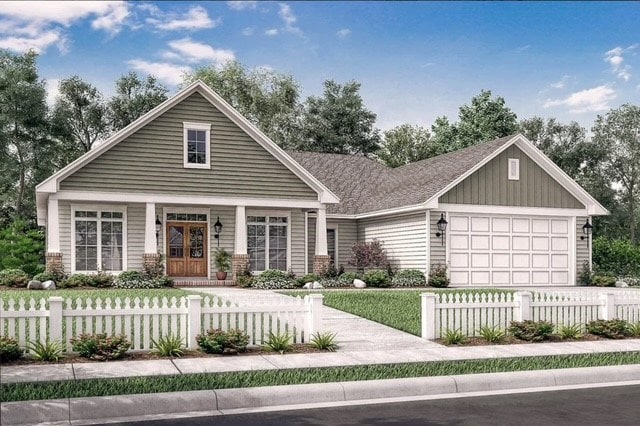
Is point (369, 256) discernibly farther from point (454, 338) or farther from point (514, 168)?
point (454, 338)

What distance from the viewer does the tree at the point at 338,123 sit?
57281mm

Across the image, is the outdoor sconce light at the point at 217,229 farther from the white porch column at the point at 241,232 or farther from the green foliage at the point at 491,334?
the green foliage at the point at 491,334

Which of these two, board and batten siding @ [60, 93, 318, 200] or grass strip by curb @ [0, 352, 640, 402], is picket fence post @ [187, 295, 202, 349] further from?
board and batten siding @ [60, 93, 318, 200]

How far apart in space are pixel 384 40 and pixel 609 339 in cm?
1672

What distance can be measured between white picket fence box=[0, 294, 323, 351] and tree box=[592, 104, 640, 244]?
5257 cm

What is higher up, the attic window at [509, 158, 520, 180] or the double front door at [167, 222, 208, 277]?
the attic window at [509, 158, 520, 180]

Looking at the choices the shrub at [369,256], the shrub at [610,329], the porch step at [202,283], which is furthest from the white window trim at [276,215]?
the shrub at [610,329]

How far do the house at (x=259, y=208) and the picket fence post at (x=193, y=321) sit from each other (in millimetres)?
14385

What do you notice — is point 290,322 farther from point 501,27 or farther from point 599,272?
point 599,272

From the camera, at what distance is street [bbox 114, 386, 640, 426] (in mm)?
8180

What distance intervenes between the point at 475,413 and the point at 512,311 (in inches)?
234

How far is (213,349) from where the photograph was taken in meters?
11.6

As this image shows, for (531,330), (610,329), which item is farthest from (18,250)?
(610,329)

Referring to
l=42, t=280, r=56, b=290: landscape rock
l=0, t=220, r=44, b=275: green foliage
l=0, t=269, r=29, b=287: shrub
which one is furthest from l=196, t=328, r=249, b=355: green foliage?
l=0, t=220, r=44, b=275: green foliage
